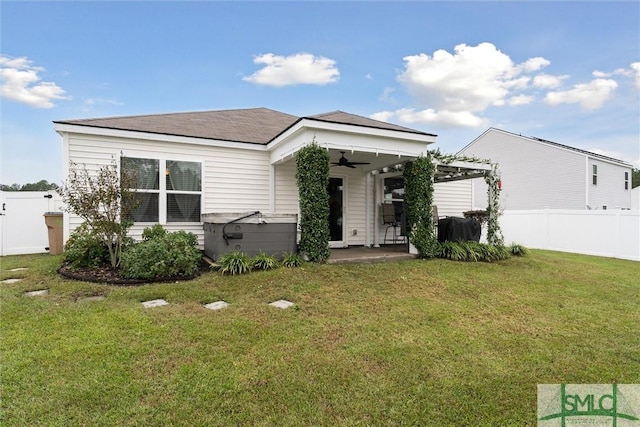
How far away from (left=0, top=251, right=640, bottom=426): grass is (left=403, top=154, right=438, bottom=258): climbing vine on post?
6.96 feet

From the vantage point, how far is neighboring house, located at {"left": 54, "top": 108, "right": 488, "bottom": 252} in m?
6.82

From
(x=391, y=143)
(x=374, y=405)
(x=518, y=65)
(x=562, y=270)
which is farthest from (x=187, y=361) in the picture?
(x=518, y=65)

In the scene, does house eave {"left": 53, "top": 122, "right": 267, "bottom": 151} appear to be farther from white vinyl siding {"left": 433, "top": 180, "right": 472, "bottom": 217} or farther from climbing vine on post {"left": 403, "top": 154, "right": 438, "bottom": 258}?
white vinyl siding {"left": 433, "top": 180, "right": 472, "bottom": 217}

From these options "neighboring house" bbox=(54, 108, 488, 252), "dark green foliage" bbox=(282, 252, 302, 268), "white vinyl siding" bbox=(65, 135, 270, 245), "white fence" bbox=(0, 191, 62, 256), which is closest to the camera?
"dark green foliage" bbox=(282, 252, 302, 268)

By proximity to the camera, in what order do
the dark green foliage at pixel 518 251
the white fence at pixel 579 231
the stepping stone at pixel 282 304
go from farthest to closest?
the white fence at pixel 579 231
the dark green foliage at pixel 518 251
the stepping stone at pixel 282 304

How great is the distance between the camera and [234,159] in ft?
26.7

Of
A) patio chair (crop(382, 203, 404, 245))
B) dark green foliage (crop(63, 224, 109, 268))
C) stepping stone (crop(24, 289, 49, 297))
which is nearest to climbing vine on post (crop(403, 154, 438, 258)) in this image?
patio chair (crop(382, 203, 404, 245))

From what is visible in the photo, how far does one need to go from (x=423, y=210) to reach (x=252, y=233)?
12.5 feet

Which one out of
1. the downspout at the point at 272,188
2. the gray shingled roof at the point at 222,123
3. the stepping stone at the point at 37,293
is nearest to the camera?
the stepping stone at the point at 37,293

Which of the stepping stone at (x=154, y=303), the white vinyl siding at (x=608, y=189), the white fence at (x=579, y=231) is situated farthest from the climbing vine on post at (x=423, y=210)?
the white vinyl siding at (x=608, y=189)

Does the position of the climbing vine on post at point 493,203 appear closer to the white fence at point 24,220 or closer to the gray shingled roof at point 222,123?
the gray shingled roof at point 222,123

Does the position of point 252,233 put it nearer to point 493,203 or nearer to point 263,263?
point 263,263

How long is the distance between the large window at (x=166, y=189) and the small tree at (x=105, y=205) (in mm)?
868

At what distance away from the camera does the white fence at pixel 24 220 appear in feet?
26.7
